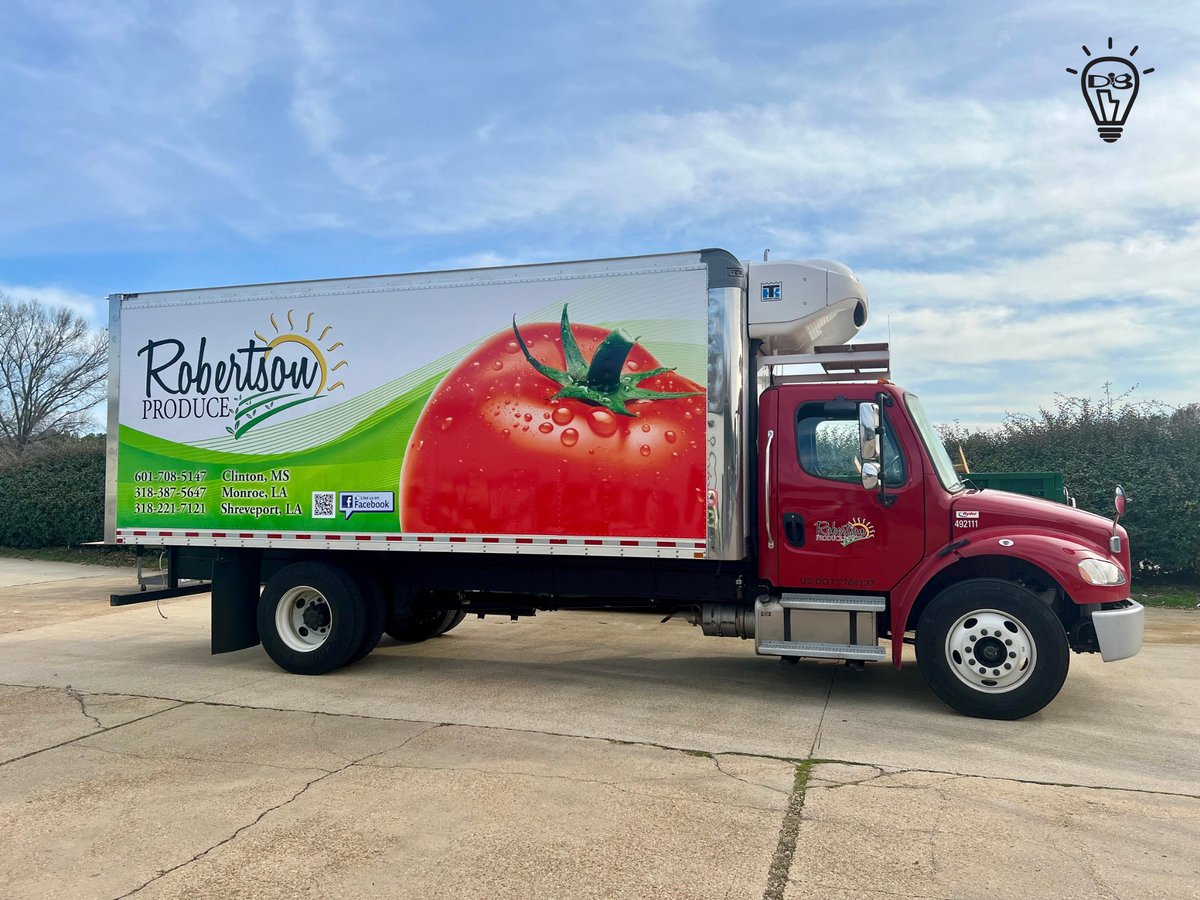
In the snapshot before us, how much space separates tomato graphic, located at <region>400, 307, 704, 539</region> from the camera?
7094mm

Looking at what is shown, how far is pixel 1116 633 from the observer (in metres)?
6.47

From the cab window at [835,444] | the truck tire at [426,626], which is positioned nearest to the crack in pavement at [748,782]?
the cab window at [835,444]

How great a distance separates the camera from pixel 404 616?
8344 millimetres

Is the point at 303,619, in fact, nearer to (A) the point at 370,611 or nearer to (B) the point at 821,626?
(A) the point at 370,611

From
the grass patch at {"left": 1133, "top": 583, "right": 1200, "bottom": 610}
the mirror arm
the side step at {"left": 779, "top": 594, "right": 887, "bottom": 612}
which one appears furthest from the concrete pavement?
the grass patch at {"left": 1133, "top": 583, "right": 1200, "bottom": 610}

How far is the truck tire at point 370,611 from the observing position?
26.6 feet

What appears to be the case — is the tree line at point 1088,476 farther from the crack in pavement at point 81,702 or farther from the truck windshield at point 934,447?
the crack in pavement at point 81,702

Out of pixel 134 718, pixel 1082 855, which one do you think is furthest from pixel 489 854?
pixel 134 718

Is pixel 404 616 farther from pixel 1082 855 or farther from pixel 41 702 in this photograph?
pixel 1082 855

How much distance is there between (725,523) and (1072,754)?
270 centimetres

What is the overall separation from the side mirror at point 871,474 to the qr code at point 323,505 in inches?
172

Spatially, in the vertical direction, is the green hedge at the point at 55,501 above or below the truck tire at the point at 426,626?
above

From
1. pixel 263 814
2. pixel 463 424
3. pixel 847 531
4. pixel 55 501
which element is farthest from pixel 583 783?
pixel 55 501

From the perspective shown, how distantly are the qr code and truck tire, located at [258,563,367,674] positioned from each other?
0.49m
